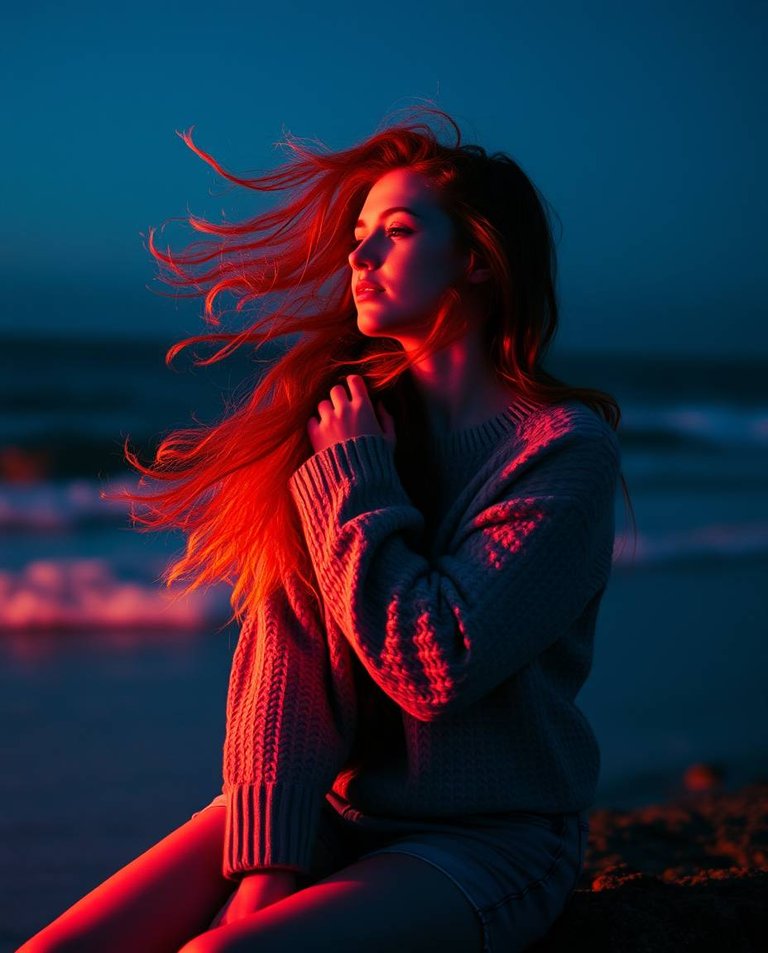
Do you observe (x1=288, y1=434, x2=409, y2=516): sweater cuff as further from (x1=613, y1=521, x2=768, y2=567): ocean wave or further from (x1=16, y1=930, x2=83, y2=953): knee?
(x1=613, y1=521, x2=768, y2=567): ocean wave

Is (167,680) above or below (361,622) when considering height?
below

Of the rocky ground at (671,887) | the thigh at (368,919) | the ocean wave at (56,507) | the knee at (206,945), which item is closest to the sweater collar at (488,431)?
the thigh at (368,919)

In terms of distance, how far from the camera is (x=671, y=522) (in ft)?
30.6

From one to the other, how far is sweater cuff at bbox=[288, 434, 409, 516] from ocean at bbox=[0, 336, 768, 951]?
45cm

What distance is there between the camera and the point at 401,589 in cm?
194

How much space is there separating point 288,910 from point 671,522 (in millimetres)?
7985

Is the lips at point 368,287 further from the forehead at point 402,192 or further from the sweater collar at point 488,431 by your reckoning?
the sweater collar at point 488,431

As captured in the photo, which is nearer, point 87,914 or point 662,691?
point 87,914

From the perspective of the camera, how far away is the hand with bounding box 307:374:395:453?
2.21 m

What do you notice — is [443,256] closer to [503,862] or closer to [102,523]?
[503,862]

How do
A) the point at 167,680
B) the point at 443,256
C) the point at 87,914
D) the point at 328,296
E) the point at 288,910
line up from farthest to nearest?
the point at 167,680 → the point at 328,296 → the point at 443,256 → the point at 87,914 → the point at 288,910

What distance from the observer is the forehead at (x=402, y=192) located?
7.55 ft

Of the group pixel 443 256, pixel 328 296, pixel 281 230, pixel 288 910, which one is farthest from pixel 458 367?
pixel 288 910

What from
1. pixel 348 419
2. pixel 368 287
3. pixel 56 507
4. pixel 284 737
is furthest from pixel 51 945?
pixel 56 507
